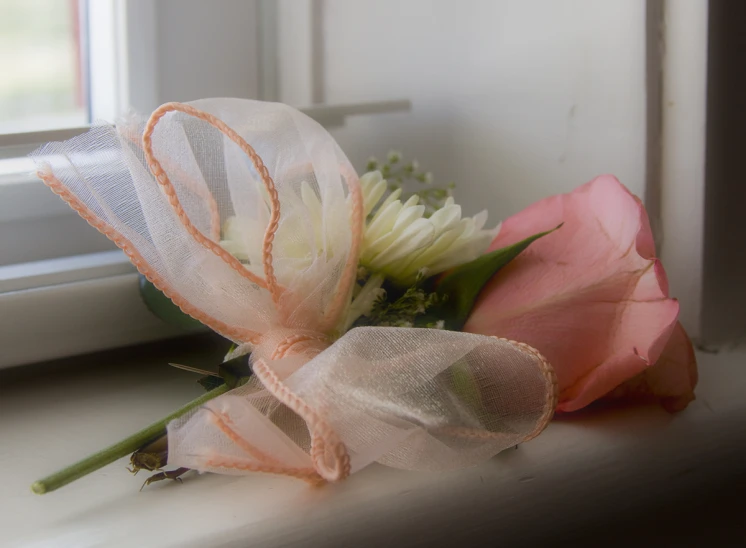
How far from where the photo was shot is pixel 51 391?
55 cm

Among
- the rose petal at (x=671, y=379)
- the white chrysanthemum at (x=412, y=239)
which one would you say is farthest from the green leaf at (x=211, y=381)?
the rose petal at (x=671, y=379)

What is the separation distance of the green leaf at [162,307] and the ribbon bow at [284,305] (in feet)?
0.29

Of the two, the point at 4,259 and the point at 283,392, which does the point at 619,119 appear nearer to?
the point at 283,392

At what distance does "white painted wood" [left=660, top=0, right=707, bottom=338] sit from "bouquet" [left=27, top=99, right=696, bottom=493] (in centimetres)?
10

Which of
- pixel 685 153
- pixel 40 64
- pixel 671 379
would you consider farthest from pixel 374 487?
pixel 40 64

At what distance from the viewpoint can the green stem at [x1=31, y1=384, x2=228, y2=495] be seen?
1.25ft

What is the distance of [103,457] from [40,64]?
15.7 inches

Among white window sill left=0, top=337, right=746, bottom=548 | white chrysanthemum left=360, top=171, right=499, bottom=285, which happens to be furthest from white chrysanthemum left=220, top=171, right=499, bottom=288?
white window sill left=0, top=337, right=746, bottom=548

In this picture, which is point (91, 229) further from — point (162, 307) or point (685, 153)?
point (685, 153)

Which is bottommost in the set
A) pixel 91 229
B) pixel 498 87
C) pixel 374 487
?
pixel 374 487

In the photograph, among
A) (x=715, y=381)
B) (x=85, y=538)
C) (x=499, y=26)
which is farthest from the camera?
(x=499, y=26)

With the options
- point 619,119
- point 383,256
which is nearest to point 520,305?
point 383,256

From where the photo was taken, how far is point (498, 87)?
0.66 meters

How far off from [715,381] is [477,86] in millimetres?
305
